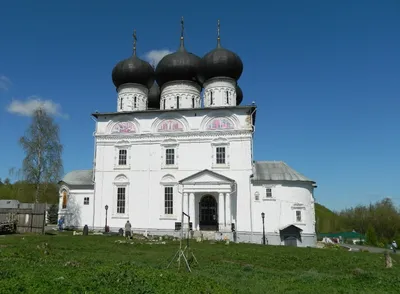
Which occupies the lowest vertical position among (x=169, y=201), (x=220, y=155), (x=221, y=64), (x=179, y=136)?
(x=169, y=201)

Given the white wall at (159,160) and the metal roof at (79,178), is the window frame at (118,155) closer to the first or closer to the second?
the white wall at (159,160)

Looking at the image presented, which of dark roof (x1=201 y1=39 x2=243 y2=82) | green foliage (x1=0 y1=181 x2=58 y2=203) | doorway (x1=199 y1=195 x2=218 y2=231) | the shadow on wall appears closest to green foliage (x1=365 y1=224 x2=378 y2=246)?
doorway (x1=199 y1=195 x2=218 y2=231)

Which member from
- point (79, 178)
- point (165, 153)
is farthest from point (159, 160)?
point (79, 178)

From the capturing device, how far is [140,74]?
30094 mm

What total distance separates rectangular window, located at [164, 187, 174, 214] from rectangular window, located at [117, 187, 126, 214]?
3.51 metres

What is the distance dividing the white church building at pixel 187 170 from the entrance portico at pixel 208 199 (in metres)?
0.07

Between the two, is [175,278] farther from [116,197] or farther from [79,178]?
[79,178]

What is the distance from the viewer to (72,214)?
28297mm

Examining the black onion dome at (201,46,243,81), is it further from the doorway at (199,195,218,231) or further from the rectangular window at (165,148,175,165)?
the doorway at (199,195,218,231)

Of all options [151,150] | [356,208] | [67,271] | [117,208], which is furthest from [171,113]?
[356,208]

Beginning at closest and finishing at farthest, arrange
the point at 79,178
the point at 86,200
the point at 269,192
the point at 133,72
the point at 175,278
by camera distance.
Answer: the point at 175,278 → the point at 269,192 → the point at 86,200 → the point at 79,178 → the point at 133,72

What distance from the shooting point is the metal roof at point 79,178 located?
28.6 m

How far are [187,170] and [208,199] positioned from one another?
2736 mm

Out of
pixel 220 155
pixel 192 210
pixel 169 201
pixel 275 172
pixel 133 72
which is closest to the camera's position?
pixel 192 210
